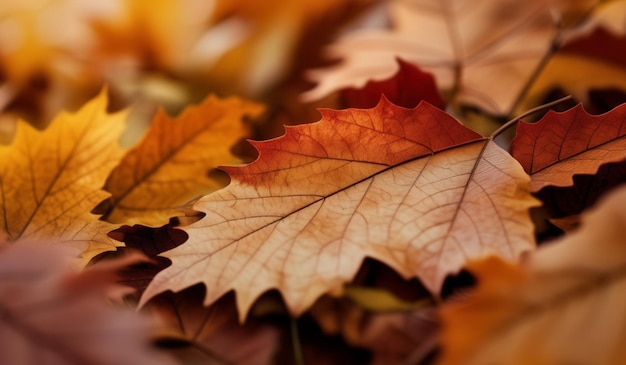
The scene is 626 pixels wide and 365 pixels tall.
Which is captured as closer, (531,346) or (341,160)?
(531,346)

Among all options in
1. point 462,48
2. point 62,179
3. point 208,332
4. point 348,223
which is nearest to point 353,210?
point 348,223

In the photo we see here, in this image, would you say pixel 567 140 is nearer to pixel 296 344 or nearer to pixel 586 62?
pixel 296 344

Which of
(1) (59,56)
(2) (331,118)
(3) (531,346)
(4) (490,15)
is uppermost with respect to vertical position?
(1) (59,56)

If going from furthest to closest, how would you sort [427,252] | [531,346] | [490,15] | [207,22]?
[207,22] < [490,15] < [427,252] < [531,346]

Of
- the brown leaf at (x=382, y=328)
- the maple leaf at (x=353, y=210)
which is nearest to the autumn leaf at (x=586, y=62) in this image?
the maple leaf at (x=353, y=210)

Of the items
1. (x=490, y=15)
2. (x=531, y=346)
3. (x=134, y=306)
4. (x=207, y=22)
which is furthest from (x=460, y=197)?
(x=207, y=22)

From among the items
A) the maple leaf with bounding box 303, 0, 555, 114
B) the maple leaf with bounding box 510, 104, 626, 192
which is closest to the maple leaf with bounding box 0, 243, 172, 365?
the maple leaf with bounding box 510, 104, 626, 192

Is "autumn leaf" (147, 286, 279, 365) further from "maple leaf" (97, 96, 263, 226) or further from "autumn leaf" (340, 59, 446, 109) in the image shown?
"autumn leaf" (340, 59, 446, 109)

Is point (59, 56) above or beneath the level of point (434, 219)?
above

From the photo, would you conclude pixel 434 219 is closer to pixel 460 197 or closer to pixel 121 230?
pixel 460 197
